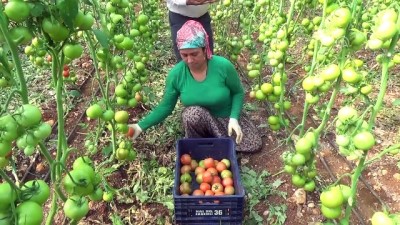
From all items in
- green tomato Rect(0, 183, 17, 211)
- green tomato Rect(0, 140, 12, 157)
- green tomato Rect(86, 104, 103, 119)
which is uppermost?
green tomato Rect(0, 140, 12, 157)

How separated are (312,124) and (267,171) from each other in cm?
75

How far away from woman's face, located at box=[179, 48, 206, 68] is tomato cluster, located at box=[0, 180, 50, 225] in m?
1.54

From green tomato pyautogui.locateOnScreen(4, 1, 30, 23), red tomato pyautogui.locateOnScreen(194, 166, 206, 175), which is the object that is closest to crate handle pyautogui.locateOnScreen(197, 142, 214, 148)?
red tomato pyautogui.locateOnScreen(194, 166, 206, 175)

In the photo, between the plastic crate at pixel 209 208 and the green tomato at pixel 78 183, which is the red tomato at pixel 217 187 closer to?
the plastic crate at pixel 209 208

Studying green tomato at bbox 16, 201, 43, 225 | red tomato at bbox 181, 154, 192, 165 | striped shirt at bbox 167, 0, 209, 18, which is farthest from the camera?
striped shirt at bbox 167, 0, 209, 18

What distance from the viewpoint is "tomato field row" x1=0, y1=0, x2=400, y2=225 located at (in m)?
1.07

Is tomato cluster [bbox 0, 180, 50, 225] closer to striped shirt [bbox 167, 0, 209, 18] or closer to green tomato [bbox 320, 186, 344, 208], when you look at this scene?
green tomato [bbox 320, 186, 344, 208]

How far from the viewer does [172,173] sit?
2.76 metres

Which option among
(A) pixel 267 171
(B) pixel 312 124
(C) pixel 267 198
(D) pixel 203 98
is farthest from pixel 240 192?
(B) pixel 312 124

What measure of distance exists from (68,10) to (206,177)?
1664mm

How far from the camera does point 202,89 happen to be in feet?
8.84

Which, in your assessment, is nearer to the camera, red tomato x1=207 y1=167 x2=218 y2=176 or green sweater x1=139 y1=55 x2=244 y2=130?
red tomato x1=207 y1=167 x2=218 y2=176

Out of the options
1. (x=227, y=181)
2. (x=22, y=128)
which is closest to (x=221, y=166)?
(x=227, y=181)

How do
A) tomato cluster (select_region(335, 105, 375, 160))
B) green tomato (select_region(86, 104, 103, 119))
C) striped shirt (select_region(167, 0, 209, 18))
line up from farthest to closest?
1. striped shirt (select_region(167, 0, 209, 18))
2. green tomato (select_region(86, 104, 103, 119))
3. tomato cluster (select_region(335, 105, 375, 160))
